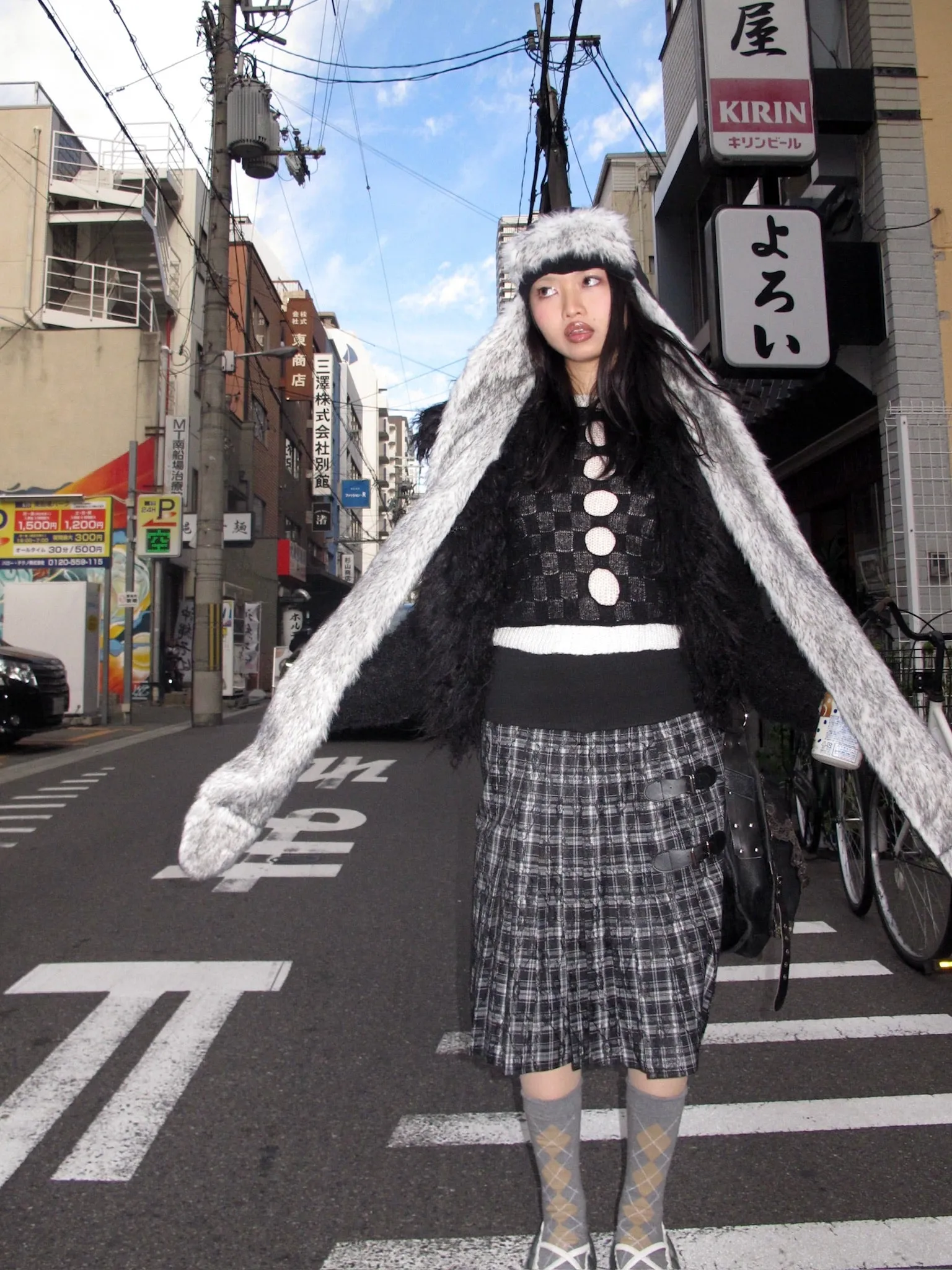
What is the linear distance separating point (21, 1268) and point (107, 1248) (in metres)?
0.15

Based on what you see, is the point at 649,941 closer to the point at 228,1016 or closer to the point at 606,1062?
the point at 606,1062

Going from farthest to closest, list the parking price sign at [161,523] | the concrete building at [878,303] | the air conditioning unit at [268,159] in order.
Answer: the parking price sign at [161,523] → the air conditioning unit at [268,159] → the concrete building at [878,303]

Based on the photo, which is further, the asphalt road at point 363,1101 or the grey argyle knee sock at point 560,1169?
the asphalt road at point 363,1101

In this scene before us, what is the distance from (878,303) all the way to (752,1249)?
283 inches

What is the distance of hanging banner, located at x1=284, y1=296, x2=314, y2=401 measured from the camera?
37.9m

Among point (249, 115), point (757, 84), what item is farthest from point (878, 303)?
point (249, 115)

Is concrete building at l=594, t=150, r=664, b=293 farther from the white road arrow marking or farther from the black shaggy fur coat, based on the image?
the black shaggy fur coat

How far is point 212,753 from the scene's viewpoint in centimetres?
1048

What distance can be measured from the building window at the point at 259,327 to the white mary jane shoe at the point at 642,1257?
33173 millimetres

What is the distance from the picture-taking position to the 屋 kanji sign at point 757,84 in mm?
7367

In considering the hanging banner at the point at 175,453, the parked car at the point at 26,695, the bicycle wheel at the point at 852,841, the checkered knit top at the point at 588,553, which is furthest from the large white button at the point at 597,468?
the hanging banner at the point at 175,453

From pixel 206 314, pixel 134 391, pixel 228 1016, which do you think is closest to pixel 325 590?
pixel 134 391

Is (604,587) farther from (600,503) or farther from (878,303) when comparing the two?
(878,303)

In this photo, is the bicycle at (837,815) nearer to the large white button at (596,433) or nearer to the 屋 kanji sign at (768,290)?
the large white button at (596,433)
